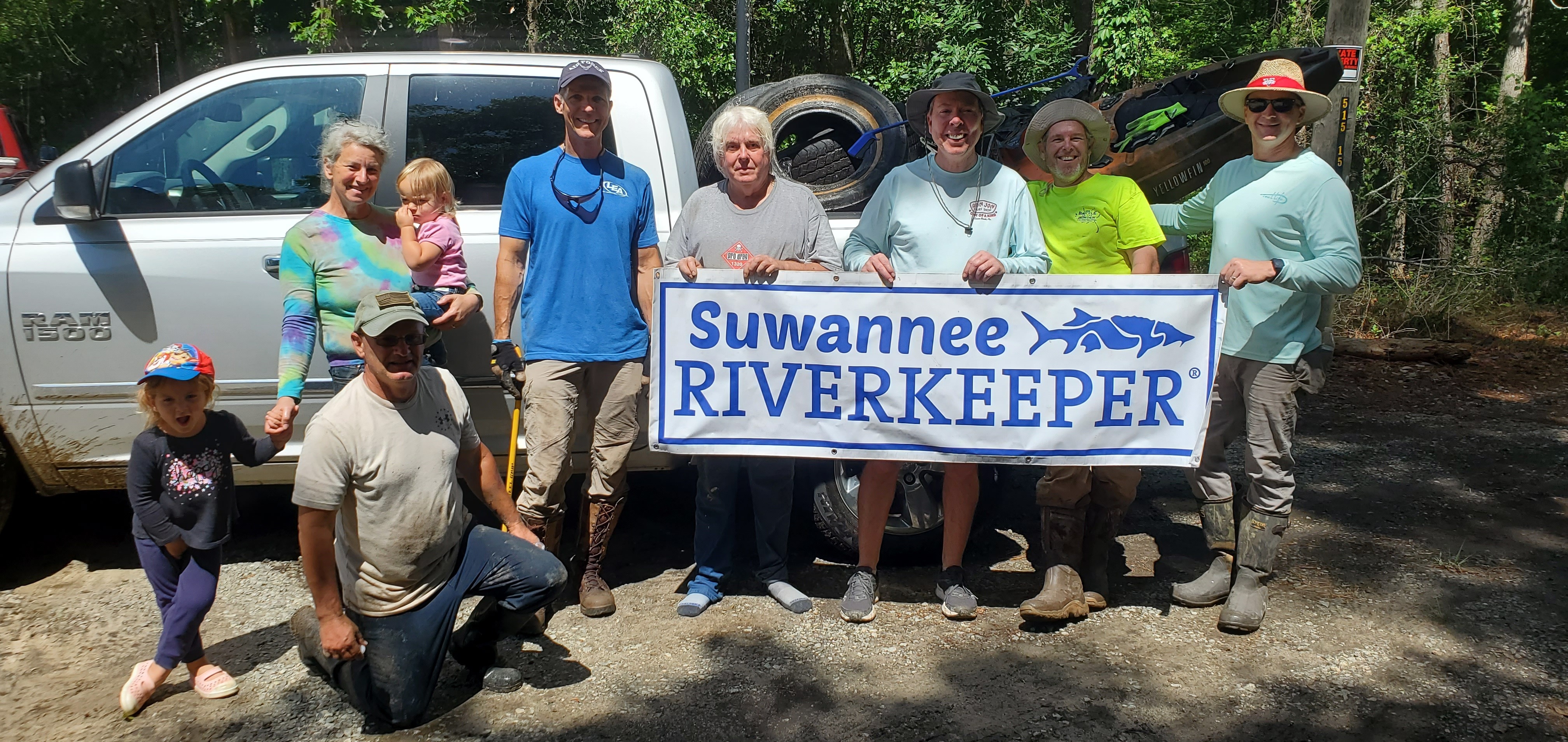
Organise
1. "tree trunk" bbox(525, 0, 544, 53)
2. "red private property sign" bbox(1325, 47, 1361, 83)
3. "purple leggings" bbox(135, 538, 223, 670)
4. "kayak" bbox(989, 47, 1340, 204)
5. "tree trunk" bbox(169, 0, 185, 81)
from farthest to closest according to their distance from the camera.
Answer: "tree trunk" bbox(169, 0, 185, 81)
"tree trunk" bbox(525, 0, 544, 53)
"red private property sign" bbox(1325, 47, 1361, 83)
"kayak" bbox(989, 47, 1340, 204)
"purple leggings" bbox(135, 538, 223, 670)

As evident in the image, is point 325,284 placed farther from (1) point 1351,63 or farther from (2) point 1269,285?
(1) point 1351,63

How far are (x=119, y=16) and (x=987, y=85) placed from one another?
52.8 ft

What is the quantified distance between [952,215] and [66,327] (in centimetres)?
323

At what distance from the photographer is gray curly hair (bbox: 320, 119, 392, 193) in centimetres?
363

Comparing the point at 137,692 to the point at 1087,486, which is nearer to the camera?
the point at 137,692

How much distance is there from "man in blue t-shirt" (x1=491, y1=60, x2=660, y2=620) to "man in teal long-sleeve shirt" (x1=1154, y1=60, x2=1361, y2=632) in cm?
204

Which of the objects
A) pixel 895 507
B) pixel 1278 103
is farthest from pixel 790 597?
pixel 1278 103

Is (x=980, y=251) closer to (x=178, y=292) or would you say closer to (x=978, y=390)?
(x=978, y=390)

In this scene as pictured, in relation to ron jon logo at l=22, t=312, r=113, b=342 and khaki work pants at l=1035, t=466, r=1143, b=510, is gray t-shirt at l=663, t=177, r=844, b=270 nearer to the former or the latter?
khaki work pants at l=1035, t=466, r=1143, b=510

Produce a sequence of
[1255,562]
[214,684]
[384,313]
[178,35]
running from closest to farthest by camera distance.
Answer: [384,313] < [214,684] < [1255,562] < [178,35]

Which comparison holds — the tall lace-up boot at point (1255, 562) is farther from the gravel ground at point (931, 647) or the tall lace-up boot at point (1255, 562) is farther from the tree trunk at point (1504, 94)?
the tree trunk at point (1504, 94)

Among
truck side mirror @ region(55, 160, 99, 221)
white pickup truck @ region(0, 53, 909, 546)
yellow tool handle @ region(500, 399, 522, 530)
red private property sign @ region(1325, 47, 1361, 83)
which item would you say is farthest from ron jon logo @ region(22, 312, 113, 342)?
red private property sign @ region(1325, 47, 1361, 83)

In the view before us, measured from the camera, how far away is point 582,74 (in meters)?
3.72

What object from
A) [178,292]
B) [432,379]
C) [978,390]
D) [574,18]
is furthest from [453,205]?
[574,18]
